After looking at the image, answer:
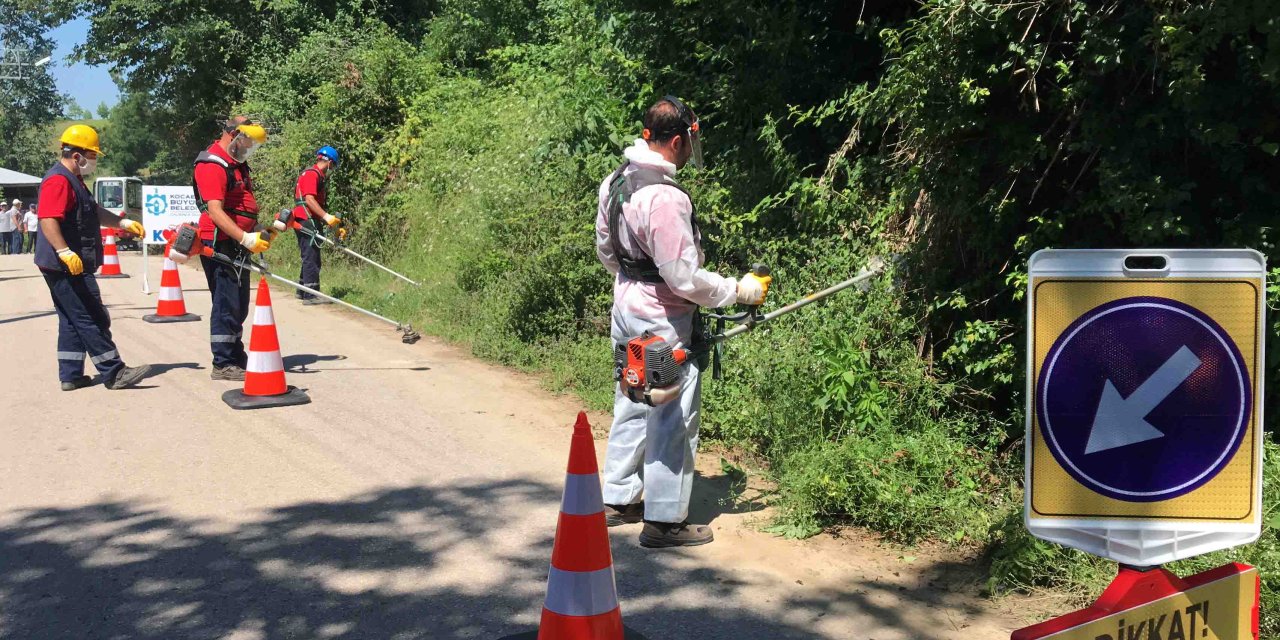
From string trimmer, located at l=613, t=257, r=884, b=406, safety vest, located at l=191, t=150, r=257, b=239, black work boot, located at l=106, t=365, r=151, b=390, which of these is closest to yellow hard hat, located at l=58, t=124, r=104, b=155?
safety vest, located at l=191, t=150, r=257, b=239

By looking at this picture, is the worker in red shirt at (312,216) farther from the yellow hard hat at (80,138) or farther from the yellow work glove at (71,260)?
the yellow work glove at (71,260)

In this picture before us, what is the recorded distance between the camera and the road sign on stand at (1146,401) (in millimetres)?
2506

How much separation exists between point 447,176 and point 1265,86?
1220 cm

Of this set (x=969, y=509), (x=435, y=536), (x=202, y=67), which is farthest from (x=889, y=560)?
(x=202, y=67)

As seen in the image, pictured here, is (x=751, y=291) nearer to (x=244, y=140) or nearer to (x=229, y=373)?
(x=244, y=140)

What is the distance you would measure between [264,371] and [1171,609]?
264 inches

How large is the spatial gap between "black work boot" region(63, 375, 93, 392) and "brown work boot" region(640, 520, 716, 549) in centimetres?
558

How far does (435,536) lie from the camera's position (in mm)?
5281

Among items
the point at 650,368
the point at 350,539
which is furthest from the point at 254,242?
the point at 650,368

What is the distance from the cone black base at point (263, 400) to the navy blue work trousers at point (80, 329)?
45.6 inches

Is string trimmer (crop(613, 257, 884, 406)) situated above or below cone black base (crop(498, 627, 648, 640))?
above

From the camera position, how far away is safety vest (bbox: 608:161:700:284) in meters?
4.99

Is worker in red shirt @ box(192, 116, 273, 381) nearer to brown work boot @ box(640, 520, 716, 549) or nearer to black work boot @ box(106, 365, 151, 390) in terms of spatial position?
black work boot @ box(106, 365, 151, 390)

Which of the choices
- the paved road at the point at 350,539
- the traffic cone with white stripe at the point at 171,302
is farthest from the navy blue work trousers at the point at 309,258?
the paved road at the point at 350,539
